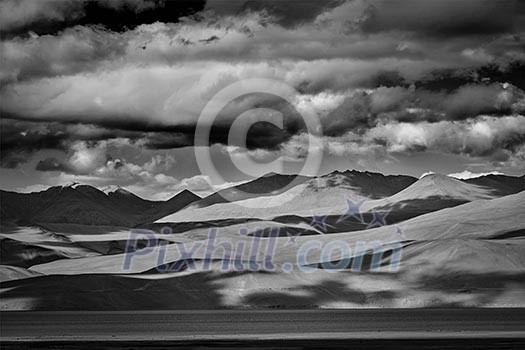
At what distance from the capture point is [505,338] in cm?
13012

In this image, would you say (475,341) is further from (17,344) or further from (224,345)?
(17,344)

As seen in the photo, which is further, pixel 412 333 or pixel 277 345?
pixel 412 333

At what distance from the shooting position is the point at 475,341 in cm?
12288

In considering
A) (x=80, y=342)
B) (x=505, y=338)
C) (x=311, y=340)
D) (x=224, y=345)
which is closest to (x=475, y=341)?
(x=505, y=338)

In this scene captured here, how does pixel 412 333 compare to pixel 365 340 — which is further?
pixel 412 333

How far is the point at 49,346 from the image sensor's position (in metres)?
121

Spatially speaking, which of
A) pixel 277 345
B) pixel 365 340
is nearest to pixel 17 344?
pixel 277 345

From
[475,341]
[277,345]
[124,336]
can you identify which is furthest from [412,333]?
[124,336]

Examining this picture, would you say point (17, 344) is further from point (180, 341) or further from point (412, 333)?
point (412, 333)

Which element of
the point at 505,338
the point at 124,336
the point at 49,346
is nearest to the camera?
the point at 49,346

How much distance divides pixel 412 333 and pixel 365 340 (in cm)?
2160

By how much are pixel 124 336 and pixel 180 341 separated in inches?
840

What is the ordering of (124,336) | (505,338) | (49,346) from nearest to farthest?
(49,346), (505,338), (124,336)

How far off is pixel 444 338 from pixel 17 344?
61.4 meters
